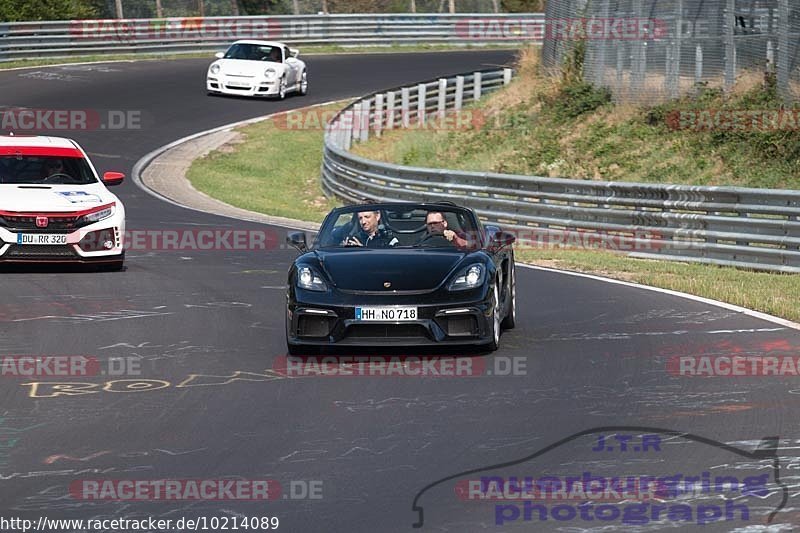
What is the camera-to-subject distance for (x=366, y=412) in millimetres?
9031

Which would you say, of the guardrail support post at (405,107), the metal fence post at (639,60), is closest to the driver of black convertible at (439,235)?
the metal fence post at (639,60)

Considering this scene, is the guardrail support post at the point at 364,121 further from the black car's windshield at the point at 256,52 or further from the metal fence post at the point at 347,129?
the black car's windshield at the point at 256,52

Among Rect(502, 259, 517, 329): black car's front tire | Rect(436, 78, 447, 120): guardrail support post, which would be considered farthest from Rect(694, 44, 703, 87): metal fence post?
Rect(502, 259, 517, 329): black car's front tire

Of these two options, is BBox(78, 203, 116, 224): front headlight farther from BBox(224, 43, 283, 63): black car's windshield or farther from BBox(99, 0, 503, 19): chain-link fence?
BBox(99, 0, 503, 19): chain-link fence

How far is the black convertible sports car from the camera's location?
1083cm

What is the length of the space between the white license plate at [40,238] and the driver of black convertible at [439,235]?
5.62m

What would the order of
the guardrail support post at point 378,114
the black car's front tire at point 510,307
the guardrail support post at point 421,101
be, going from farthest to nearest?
the guardrail support post at point 421,101 < the guardrail support post at point 378,114 < the black car's front tire at point 510,307

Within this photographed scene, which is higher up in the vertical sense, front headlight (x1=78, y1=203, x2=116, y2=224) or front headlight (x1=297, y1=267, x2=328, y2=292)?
front headlight (x1=297, y1=267, x2=328, y2=292)

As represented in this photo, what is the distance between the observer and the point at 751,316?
1359 cm

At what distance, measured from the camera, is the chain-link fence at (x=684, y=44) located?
2573 centimetres

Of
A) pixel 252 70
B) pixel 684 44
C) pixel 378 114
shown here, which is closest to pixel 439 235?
pixel 684 44

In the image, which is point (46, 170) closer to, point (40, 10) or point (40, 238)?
point (40, 238)

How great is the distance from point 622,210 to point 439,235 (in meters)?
8.98

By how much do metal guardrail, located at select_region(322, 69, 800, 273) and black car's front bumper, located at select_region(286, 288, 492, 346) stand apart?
7.81 metres
